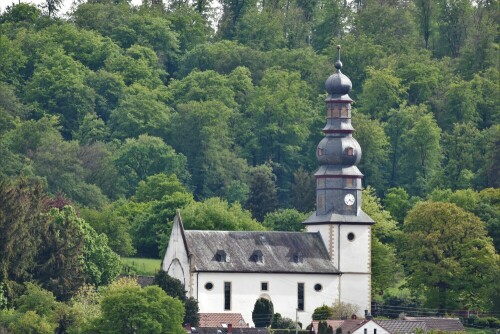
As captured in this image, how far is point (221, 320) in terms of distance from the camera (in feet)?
366

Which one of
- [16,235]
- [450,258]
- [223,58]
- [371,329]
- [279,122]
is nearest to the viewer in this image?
[371,329]

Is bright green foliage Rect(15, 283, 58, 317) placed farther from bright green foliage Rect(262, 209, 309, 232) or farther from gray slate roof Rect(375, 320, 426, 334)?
bright green foliage Rect(262, 209, 309, 232)

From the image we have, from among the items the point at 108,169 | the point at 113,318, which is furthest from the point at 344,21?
the point at 113,318

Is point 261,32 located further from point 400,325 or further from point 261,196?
point 400,325

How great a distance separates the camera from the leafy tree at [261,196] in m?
145

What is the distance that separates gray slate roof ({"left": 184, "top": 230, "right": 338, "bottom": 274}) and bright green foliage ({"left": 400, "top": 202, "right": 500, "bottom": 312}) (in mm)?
6817

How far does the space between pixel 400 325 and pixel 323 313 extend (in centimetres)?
497

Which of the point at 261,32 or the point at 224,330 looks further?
the point at 261,32

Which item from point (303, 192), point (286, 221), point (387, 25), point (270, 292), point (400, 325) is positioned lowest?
point (400, 325)

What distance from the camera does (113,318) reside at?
10444cm

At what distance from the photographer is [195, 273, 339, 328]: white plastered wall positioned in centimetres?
11256

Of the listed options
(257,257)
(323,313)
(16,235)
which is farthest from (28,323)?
(323,313)

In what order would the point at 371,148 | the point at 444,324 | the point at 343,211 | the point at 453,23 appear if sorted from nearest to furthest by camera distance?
1. the point at 444,324
2. the point at 343,211
3. the point at 371,148
4. the point at 453,23

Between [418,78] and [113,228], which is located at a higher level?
[418,78]
